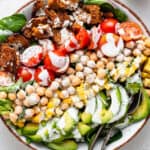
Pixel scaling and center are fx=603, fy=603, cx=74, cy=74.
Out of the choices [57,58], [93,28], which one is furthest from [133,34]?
[57,58]

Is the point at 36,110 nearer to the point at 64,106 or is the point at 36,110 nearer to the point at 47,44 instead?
the point at 64,106

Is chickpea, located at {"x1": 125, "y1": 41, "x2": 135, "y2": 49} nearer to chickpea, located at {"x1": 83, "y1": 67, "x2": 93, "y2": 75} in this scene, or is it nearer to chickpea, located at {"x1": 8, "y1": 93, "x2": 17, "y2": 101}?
chickpea, located at {"x1": 83, "y1": 67, "x2": 93, "y2": 75}

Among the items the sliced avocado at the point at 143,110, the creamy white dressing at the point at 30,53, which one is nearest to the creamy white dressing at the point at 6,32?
the creamy white dressing at the point at 30,53

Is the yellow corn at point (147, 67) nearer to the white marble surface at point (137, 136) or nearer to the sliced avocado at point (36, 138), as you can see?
the white marble surface at point (137, 136)

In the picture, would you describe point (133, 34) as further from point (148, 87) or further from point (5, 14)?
point (5, 14)

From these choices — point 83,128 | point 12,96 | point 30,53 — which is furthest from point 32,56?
point 83,128

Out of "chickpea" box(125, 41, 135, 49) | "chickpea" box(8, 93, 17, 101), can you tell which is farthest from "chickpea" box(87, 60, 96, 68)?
"chickpea" box(8, 93, 17, 101)
